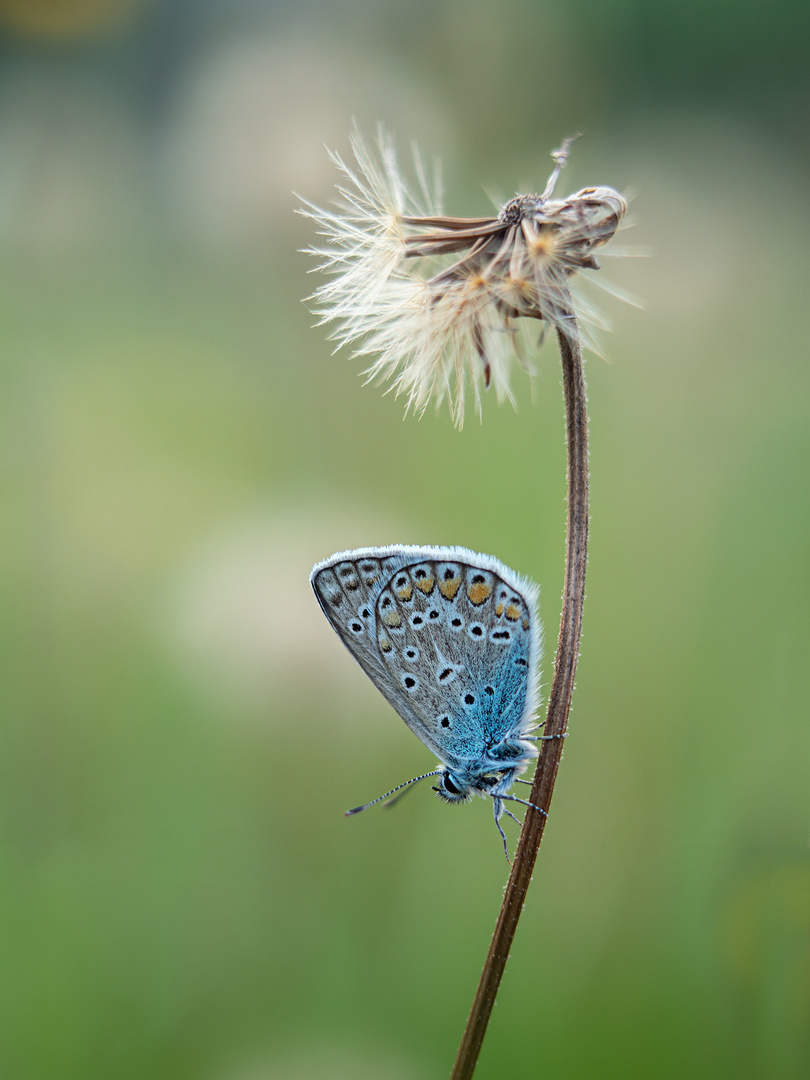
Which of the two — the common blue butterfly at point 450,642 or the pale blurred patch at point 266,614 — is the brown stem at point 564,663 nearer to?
the common blue butterfly at point 450,642

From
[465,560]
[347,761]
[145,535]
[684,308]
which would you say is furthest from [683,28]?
[465,560]

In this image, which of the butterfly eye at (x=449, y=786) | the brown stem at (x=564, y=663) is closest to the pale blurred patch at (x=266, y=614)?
the butterfly eye at (x=449, y=786)

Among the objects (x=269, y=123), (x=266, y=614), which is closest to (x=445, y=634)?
(x=266, y=614)

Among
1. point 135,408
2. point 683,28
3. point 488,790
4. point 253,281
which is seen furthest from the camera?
point 683,28

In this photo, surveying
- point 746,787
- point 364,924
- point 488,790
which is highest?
point 488,790

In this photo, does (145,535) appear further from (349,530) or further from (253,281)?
(253,281)

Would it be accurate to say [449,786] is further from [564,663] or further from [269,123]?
[269,123]

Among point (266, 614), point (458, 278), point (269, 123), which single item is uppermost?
point (269, 123)
